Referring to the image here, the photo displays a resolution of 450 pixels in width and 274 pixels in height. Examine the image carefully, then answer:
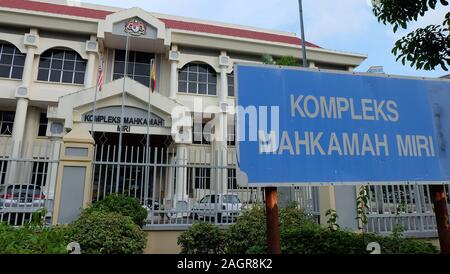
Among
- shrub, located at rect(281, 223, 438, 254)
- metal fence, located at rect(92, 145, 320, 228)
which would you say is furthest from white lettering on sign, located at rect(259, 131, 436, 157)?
metal fence, located at rect(92, 145, 320, 228)

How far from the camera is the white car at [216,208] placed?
23.3ft

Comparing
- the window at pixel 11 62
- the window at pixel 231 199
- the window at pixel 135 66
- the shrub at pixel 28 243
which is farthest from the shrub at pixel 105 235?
the window at pixel 11 62

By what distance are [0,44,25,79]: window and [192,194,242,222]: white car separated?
1712 centimetres

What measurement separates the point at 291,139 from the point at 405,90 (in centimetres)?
147

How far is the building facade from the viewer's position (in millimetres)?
16875

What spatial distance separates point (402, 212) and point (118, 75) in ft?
60.6

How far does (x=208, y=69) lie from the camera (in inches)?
854

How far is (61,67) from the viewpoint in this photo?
63.9ft

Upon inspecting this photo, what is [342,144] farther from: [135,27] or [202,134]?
[135,27]

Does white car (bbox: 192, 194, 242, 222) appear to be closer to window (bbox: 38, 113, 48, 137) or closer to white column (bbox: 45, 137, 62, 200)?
white column (bbox: 45, 137, 62, 200)

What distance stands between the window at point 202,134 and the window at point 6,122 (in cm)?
1082

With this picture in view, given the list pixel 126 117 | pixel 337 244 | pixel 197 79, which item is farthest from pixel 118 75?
pixel 337 244
